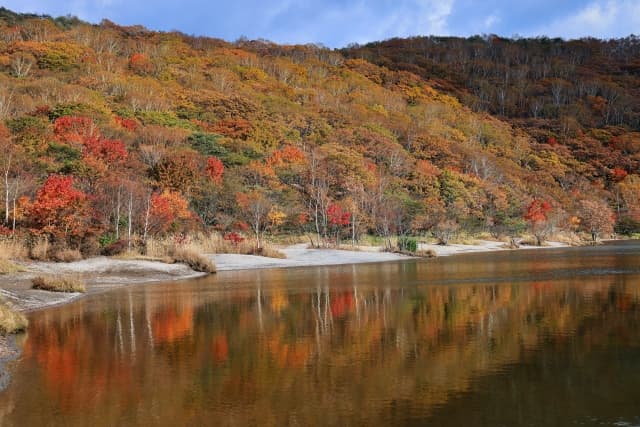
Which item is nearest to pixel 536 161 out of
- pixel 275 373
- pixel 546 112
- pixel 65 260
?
pixel 546 112

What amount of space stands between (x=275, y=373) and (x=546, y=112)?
14203cm

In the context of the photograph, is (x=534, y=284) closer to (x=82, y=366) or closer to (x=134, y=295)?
(x=134, y=295)

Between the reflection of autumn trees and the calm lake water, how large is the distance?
0.04m

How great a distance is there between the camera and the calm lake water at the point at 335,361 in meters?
7.81

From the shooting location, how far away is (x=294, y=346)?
40.0 feet

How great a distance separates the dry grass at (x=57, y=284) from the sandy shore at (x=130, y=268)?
1.03ft

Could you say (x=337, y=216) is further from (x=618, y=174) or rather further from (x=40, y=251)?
(x=618, y=174)

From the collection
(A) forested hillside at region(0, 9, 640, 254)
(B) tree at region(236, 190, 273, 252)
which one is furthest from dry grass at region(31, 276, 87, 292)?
(B) tree at region(236, 190, 273, 252)

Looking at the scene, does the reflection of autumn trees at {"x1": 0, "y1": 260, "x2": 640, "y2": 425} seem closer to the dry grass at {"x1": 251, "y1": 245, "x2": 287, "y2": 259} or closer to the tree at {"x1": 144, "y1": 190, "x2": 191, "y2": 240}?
the tree at {"x1": 144, "y1": 190, "x2": 191, "y2": 240}

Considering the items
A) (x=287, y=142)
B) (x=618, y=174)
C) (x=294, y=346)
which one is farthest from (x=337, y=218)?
(x=618, y=174)

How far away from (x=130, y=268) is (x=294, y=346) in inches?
724

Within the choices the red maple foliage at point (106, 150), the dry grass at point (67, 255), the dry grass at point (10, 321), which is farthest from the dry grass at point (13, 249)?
the red maple foliage at point (106, 150)

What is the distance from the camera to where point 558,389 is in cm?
855

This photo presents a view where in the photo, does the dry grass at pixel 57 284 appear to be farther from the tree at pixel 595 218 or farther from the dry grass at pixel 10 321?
the tree at pixel 595 218
